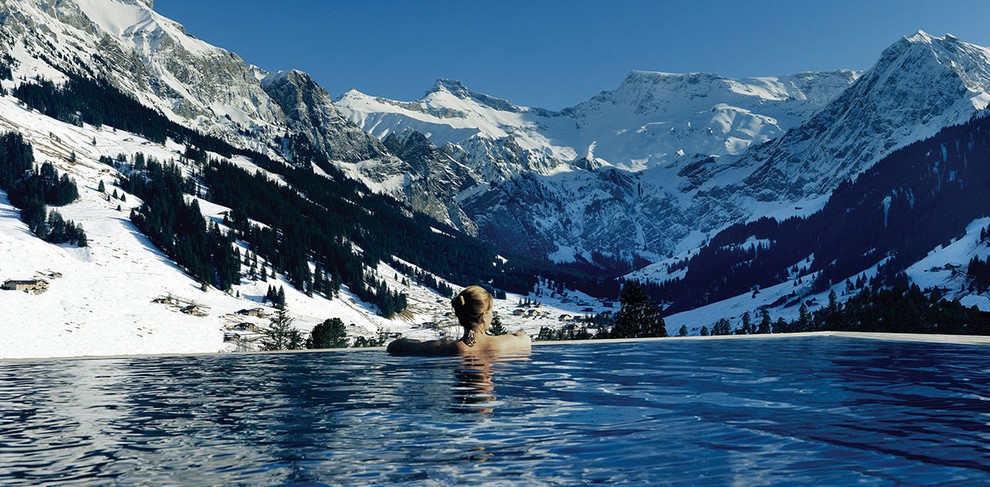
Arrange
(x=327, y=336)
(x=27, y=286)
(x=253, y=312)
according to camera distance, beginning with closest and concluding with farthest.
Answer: (x=327, y=336) < (x=27, y=286) < (x=253, y=312)

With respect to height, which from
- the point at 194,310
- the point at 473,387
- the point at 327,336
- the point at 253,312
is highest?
the point at 194,310

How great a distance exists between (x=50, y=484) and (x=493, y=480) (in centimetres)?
628

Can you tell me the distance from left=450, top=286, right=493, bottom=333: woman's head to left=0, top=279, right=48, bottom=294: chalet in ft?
491


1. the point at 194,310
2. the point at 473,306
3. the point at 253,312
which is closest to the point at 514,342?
the point at 473,306

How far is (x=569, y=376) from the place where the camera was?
25625 millimetres

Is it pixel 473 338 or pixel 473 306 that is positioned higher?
pixel 473 306

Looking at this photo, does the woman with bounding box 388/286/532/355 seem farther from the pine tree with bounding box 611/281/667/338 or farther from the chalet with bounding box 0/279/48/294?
the chalet with bounding box 0/279/48/294

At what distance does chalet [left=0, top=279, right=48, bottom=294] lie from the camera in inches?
5640

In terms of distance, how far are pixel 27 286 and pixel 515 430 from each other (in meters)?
168

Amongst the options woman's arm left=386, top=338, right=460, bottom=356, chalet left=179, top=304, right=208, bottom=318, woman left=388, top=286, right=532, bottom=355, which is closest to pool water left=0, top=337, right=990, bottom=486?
woman left=388, top=286, right=532, bottom=355

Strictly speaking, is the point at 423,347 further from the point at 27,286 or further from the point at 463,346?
the point at 27,286

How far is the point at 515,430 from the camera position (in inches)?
518

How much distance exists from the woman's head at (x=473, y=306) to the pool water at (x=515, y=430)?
6.82 metres

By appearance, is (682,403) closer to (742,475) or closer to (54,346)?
(742,475)
